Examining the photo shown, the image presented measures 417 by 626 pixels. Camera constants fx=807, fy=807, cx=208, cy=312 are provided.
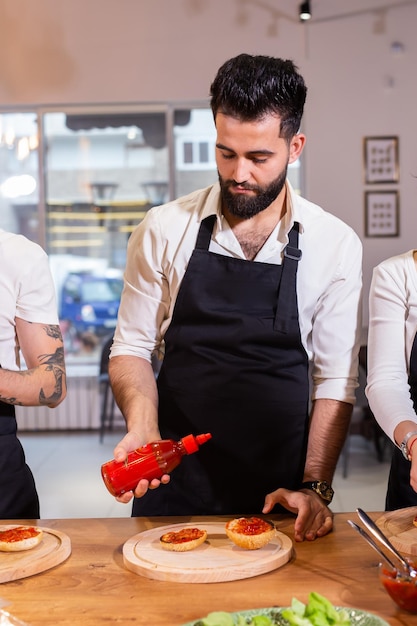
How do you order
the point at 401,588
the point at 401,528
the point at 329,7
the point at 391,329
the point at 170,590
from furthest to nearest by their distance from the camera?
the point at 329,7 → the point at 391,329 → the point at 401,528 → the point at 170,590 → the point at 401,588

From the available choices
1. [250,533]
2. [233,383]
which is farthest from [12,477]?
[250,533]

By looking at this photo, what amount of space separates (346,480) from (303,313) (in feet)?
11.4

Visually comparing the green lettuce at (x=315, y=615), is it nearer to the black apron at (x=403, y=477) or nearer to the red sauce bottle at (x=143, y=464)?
the red sauce bottle at (x=143, y=464)

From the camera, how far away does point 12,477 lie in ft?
6.49

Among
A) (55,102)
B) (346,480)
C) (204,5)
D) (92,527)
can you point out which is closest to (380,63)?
(204,5)

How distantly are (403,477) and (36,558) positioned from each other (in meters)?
0.94

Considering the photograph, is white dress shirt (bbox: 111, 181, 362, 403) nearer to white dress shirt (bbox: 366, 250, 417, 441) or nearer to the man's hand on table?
white dress shirt (bbox: 366, 250, 417, 441)

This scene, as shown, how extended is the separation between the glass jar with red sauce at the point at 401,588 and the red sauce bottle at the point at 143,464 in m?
0.47

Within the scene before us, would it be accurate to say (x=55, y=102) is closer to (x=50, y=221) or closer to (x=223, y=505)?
(x=50, y=221)

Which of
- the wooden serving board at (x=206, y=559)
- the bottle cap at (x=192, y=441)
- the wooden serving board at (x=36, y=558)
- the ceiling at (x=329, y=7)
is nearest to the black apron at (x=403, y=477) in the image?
the wooden serving board at (x=206, y=559)

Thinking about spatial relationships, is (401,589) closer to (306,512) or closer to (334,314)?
(306,512)

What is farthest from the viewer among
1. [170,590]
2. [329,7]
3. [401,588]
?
[329,7]

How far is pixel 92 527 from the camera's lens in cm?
174

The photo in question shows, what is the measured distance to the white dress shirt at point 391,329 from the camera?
1.90m
